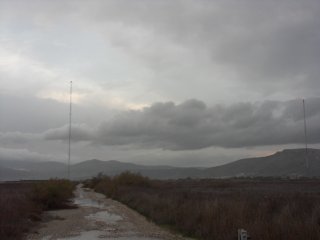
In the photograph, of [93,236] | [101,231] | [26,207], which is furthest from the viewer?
[26,207]

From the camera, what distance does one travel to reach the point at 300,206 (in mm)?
22219

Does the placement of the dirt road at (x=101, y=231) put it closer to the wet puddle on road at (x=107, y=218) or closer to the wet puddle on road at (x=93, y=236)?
the wet puddle on road at (x=93, y=236)

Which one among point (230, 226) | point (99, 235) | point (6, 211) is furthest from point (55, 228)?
point (230, 226)

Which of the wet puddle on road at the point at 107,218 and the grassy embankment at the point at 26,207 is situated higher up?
the grassy embankment at the point at 26,207

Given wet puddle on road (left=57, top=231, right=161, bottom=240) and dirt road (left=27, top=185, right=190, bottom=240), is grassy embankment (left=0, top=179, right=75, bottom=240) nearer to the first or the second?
dirt road (left=27, top=185, right=190, bottom=240)

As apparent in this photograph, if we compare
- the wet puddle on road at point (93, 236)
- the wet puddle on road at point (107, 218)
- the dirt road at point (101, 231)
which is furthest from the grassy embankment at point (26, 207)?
the wet puddle on road at point (107, 218)

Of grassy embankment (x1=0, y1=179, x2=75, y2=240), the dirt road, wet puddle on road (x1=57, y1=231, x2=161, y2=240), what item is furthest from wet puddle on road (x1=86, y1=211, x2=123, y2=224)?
wet puddle on road (x1=57, y1=231, x2=161, y2=240)

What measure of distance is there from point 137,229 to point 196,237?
201 inches

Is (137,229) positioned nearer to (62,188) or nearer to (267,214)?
(267,214)

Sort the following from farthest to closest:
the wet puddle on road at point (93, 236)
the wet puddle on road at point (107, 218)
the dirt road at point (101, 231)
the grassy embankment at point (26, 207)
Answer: the wet puddle on road at point (107, 218) → the dirt road at point (101, 231) → the grassy embankment at point (26, 207) → the wet puddle on road at point (93, 236)

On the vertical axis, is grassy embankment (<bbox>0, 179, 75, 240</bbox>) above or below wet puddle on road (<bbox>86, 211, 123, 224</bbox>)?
above

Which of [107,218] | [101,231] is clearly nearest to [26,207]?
[107,218]

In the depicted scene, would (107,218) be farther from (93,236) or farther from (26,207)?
(93,236)

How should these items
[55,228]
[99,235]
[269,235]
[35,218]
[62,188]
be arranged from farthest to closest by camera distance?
[62,188] → [35,218] → [55,228] → [99,235] → [269,235]
